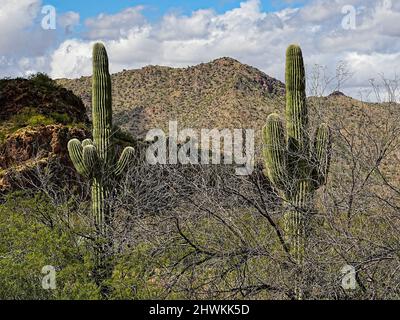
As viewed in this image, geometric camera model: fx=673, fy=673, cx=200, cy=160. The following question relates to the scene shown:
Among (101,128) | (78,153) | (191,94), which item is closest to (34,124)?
(101,128)

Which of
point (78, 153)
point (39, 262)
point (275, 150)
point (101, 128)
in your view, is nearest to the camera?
point (275, 150)

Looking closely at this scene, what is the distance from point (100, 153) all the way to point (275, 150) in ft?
15.0

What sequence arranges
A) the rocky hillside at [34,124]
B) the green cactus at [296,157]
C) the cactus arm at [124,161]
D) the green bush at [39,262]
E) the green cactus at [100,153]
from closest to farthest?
the green cactus at [296,157] < the green bush at [39,262] < the green cactus at [100,153] < the cactus arm at [124,161] < the rocky hillside at [34,124]

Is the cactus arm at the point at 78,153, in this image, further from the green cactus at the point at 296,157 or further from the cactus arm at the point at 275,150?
the cactus arm at the point at 275,150

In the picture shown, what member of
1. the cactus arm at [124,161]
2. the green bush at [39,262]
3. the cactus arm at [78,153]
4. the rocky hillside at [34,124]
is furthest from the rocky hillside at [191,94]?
the green bush at [39,262]

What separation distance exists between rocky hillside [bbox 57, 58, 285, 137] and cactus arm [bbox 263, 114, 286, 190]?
21.8m

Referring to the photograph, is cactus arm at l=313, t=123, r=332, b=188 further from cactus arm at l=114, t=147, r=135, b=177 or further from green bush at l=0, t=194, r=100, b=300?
cactus arm at l=114, t=147, r=135, b=177

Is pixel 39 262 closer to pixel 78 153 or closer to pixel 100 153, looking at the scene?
pixel 78 153

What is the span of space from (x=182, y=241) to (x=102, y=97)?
230 inches

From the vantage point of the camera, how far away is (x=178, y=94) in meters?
40.6

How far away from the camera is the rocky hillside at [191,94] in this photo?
34.6 metres

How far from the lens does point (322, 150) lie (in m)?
9.48

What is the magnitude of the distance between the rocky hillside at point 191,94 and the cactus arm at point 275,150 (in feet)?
71.4

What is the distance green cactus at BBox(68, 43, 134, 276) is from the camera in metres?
12.9
